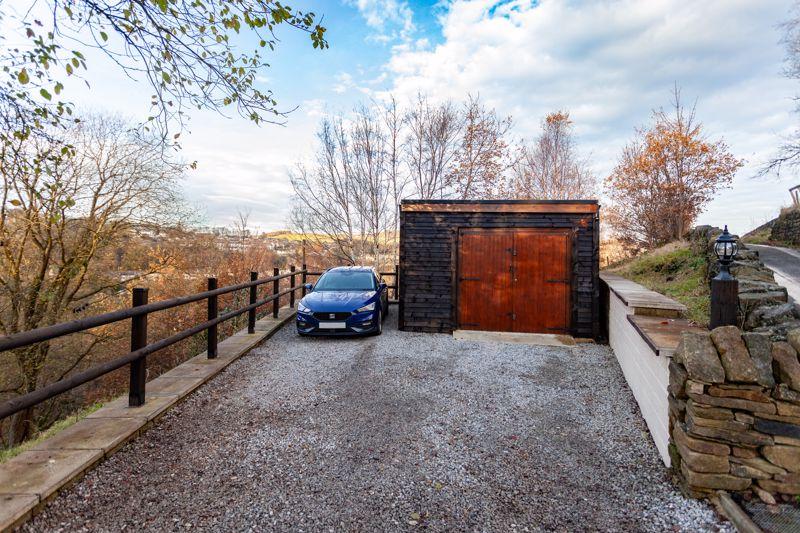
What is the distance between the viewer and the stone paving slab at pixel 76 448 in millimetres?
2102

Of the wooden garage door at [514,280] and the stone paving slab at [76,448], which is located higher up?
the wooden garage door at [514,280]

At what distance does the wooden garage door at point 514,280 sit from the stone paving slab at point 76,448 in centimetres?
525

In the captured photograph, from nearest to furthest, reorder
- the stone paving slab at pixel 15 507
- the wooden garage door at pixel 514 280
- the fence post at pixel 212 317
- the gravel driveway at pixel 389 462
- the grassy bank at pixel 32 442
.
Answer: the stone paving slab at pixel 15 507, the gravel driveway at pixel 389 462, the grassy bank at pixel 32 442, the fence post at pixel 212 317, the wooden garage door at pixel 514 280

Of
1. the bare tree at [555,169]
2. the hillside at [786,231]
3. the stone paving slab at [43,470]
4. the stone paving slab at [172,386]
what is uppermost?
the bare tree at [555,169]

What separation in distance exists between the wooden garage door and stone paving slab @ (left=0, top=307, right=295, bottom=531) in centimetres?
525

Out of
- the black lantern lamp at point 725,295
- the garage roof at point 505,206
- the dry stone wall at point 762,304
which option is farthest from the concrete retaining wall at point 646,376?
the garage roof at point 505,206

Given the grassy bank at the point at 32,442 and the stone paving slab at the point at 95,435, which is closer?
the grassy bank at the point at 32,442

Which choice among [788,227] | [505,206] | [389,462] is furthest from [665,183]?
[389,462]

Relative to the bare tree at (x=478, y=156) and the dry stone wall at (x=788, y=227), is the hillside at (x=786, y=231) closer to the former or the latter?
the dry stone wall at (x=788, y=227)

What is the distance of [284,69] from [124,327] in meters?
10.8

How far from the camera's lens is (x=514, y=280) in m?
7.69

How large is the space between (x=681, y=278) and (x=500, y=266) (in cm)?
360

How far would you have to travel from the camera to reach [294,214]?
1797 centimetres

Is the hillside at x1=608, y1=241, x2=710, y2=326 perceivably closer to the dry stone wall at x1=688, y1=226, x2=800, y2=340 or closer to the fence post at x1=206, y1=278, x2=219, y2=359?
the dry stone wall at x1=688, y1=226, x2=800, y2=340
